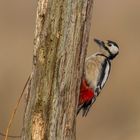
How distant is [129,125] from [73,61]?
29.9 feet

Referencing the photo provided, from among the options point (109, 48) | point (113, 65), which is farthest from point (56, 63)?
point (113, 65)

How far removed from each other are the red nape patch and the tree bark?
16.7 inches

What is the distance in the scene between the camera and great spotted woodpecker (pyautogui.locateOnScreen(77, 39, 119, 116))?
6.28 m

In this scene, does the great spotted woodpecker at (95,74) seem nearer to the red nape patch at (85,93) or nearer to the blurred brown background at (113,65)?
the red nape patch at (85,93)

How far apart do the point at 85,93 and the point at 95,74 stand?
0.52 m

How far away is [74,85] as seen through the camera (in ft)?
18.5

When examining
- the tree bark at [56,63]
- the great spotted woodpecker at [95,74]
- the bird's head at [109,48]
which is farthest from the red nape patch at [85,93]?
the bird's head at [109,48]

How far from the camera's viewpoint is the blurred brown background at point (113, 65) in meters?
14.1

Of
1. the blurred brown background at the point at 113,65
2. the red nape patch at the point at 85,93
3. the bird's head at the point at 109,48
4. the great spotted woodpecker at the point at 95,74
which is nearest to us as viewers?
the red nape patch at the point at 85,93

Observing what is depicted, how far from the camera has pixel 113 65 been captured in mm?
15648

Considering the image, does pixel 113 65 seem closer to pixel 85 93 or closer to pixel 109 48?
pixel 109 48

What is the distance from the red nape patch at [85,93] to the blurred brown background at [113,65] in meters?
6.38

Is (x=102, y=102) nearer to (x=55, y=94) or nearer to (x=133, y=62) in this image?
(x=133, y=62)

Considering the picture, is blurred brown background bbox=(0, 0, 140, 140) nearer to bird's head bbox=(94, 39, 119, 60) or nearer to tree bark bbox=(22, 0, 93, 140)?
bird's head bbox=(94, 39, 119, 60)
